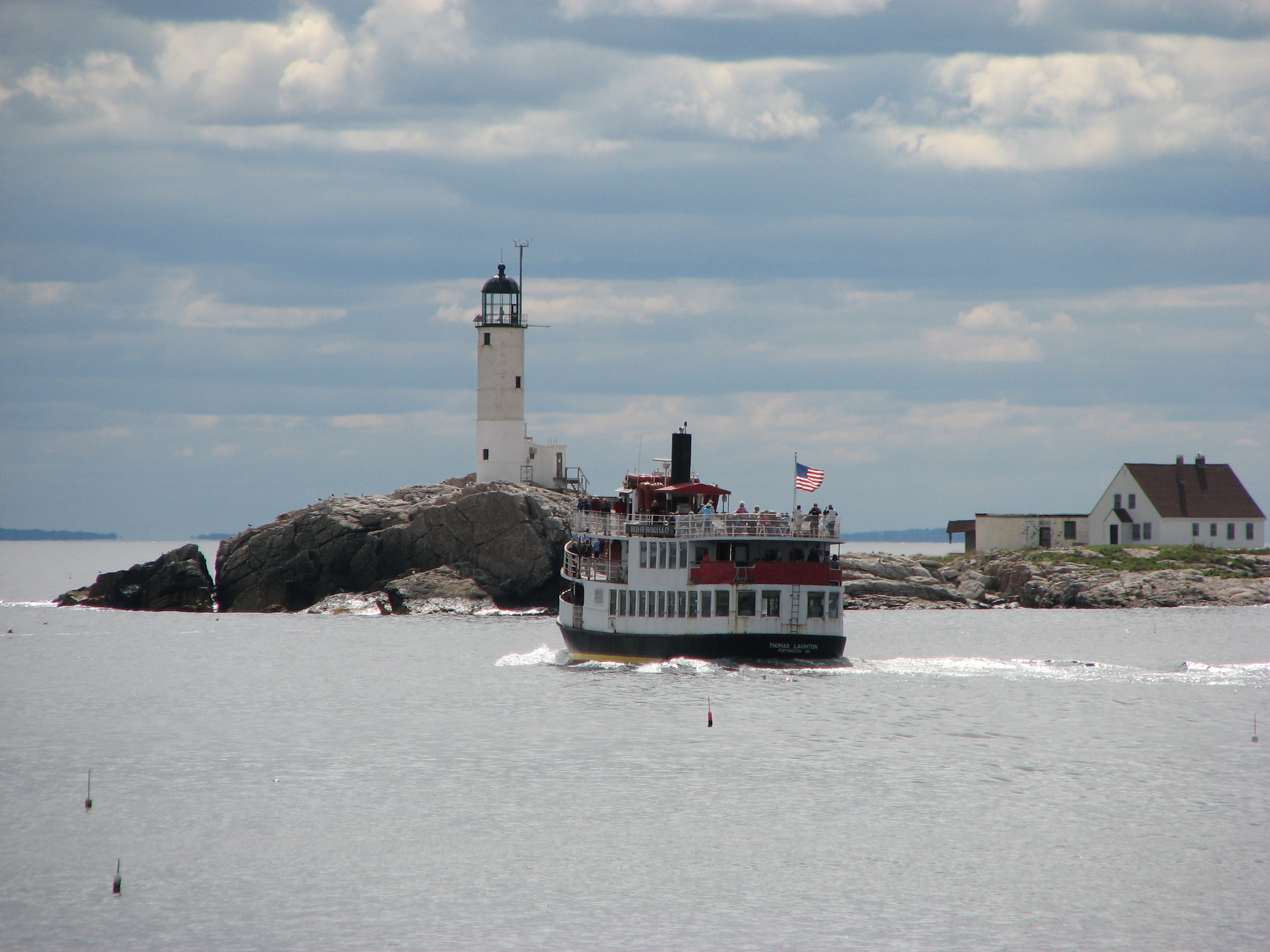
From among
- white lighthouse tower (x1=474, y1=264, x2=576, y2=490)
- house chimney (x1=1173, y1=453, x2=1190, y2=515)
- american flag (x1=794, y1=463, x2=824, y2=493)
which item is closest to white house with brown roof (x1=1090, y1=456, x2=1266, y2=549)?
house chimney (x1=1173, y1=453, x2=1190, y2=515)

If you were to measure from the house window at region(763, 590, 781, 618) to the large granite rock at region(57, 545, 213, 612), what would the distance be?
56975mm

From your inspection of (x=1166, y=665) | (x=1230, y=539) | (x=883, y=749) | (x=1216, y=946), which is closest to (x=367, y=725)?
(x=883, y=749)

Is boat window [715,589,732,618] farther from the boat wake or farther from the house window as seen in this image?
the boat wake

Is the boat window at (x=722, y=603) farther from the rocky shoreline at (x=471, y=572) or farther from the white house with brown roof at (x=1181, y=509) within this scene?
the white house with brown roof at (x=1181, y=509)

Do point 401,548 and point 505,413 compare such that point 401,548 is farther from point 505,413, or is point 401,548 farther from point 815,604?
point 815,604

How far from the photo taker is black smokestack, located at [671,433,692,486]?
58.9 m

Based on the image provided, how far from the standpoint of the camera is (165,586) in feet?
319

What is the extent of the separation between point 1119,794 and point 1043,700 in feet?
52.1

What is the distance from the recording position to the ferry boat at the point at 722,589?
1981 inches

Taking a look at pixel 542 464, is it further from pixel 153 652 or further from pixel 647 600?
pixel 647 600

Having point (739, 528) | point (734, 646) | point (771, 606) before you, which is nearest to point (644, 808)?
point (734, 646)

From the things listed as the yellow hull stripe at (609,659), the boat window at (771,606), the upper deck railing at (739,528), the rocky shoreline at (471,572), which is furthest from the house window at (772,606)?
the rocky shoreline at (471,572)

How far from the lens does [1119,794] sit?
32719mm

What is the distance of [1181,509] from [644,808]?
8304 cm
